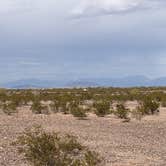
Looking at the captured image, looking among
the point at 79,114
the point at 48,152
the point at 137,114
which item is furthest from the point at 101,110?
the point at 48,152

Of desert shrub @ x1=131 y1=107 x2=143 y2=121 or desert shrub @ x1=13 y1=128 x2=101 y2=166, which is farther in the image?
desert shrub @ x1=131 y1=107 x2=143 y2=121

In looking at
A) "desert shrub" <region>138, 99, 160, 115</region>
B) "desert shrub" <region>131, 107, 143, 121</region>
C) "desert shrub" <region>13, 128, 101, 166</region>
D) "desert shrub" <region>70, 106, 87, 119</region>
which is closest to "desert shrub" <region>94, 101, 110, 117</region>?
"desert shrub" <region>70, 106, 87, 119</region>

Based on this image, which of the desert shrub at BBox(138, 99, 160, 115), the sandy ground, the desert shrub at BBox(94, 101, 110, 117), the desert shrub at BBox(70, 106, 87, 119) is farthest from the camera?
the desert shrub at BBox(94, 101, 110, 117)

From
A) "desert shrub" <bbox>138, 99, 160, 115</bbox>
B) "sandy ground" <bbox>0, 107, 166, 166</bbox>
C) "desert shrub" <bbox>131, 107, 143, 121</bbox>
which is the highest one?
"desert shrub" <bbox>138, 99, 160, 115</bbox>

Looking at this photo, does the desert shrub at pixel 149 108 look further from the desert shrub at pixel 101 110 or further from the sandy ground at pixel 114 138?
the desert shrub at pixel 101 110

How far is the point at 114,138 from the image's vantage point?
2239cm

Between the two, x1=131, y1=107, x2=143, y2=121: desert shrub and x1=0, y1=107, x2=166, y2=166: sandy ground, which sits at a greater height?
x1=131, y1=107, x2=143, y2=121: desert shrub

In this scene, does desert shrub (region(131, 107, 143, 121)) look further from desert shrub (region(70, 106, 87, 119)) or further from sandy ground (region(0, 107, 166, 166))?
desert shrub (region(70, 106, 87, 119))

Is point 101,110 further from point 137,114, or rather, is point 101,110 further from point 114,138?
point 114,138

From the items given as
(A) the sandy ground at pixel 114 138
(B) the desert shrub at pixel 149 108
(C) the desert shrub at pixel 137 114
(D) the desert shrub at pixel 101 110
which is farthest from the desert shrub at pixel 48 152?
(B) the desert shrub at pixel 149 108

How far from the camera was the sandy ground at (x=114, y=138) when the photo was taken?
16.8 meters

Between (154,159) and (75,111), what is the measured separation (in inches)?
641

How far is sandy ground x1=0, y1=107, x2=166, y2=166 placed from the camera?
1678 cm

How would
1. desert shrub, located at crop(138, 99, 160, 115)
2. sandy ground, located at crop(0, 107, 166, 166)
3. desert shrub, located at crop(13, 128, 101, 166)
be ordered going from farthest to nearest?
desert shrub, located at crop(138, 99, 160, 115), sandy ground, located at crop(0, 107, 166, 166), desert shrub, located at crop(13, 128, 101, 166)
